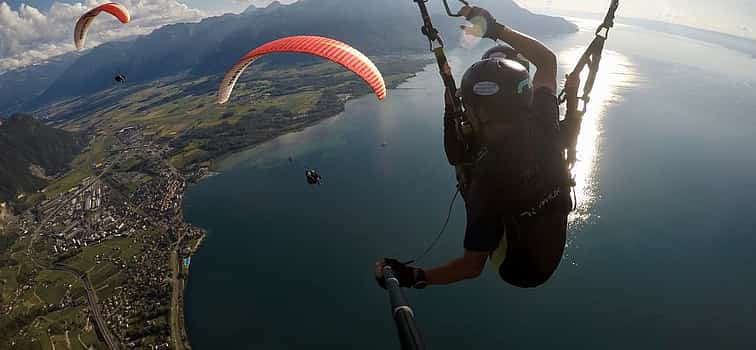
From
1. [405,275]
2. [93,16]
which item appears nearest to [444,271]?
[405,275]

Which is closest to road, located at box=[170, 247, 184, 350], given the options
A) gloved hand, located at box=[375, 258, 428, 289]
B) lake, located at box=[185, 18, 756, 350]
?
lake, located at box=[185, 18, 756, 350]

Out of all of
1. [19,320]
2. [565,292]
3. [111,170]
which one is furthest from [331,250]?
[111,170]

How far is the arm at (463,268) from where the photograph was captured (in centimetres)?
221

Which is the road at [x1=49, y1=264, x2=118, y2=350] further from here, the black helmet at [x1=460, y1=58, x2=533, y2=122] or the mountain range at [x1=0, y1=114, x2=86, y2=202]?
the mountain range at [x1=0, y1=114, x2=86, y2=202]

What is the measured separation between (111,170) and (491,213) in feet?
327

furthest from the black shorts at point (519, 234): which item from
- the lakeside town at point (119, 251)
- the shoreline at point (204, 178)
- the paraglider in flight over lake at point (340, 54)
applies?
the lakeside town at point (119, 251)

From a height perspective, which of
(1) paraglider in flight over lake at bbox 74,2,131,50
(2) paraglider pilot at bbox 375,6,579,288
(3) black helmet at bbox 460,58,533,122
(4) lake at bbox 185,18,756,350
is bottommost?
(4) lake at bbox 185,18,756,350

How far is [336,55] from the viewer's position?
29.6ft

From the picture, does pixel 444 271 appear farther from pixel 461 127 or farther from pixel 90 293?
pixel 90 293

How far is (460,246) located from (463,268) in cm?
3986

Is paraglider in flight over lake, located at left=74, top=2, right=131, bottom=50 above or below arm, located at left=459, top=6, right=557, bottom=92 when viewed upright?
above

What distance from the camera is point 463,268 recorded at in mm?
2248

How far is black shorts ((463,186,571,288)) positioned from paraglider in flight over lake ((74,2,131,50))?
20.7 meters

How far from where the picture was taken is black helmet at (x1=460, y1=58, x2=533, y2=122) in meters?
2.19
